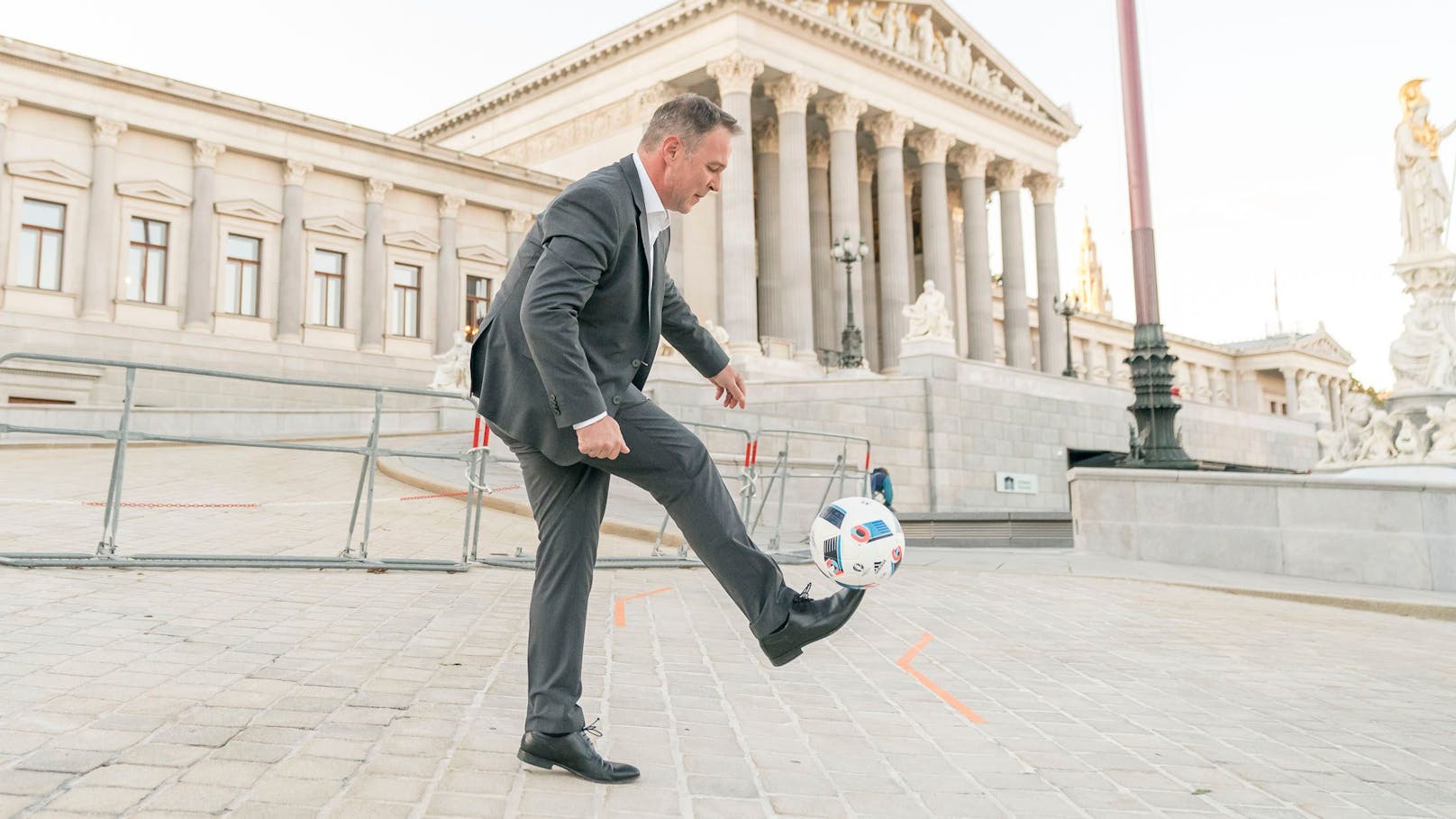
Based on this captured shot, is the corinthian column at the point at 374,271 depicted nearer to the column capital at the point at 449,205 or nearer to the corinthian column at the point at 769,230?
the column capital at the point at 449,205

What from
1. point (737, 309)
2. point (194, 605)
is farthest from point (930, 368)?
point (194, 605)

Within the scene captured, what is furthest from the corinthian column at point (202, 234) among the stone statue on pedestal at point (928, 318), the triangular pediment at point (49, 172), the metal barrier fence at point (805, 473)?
the stone statue on pedestal at point (928, 318)

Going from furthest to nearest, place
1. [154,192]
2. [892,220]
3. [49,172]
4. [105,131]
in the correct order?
[892,220] → [154,192] → [105,131] → [49,172]

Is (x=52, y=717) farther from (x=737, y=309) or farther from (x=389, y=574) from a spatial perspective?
(x=737, y=309)

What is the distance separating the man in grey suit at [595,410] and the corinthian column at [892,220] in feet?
134

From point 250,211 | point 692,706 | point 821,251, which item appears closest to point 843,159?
point 821,251

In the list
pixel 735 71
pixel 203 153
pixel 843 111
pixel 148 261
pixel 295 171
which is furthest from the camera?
pixel 843 111

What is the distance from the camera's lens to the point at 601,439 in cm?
307

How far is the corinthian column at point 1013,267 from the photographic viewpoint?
159ft

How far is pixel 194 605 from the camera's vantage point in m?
5.82

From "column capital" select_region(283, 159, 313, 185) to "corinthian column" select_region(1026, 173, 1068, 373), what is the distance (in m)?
33.0

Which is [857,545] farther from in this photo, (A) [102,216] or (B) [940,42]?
(B) [940,42]

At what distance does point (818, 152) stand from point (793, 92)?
8.25 metres

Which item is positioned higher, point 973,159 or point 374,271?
point 973,159
